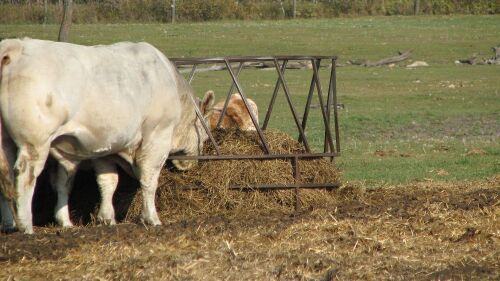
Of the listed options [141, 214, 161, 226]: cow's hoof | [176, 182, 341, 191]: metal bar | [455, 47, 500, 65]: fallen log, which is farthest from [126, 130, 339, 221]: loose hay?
[455, 47, 500, 65]: fallen log

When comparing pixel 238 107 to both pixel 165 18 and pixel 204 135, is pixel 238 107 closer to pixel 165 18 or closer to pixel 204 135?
pixel 204 135

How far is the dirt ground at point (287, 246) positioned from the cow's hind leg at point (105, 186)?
26cm

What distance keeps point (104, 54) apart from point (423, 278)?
3.99 m

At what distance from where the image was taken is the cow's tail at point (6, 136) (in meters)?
9.45

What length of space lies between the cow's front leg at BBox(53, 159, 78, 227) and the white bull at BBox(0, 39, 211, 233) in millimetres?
10

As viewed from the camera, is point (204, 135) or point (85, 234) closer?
point (85, 234)

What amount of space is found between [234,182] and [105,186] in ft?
5.24

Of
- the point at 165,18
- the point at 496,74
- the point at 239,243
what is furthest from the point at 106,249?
the point at 165,18

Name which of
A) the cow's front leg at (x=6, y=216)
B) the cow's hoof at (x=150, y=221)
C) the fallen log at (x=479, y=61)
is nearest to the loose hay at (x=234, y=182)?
the cow's hoof at (x=150, y=221)

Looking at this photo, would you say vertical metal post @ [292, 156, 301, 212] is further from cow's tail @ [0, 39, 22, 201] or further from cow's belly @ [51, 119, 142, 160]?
cow's tail @ [0, 39, 22, 201]

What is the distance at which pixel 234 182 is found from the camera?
12.2m

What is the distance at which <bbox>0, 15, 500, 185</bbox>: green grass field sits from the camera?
17.6m

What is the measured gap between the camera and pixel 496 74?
36.5 metres

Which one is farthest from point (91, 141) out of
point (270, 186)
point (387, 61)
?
point (387, 61)
